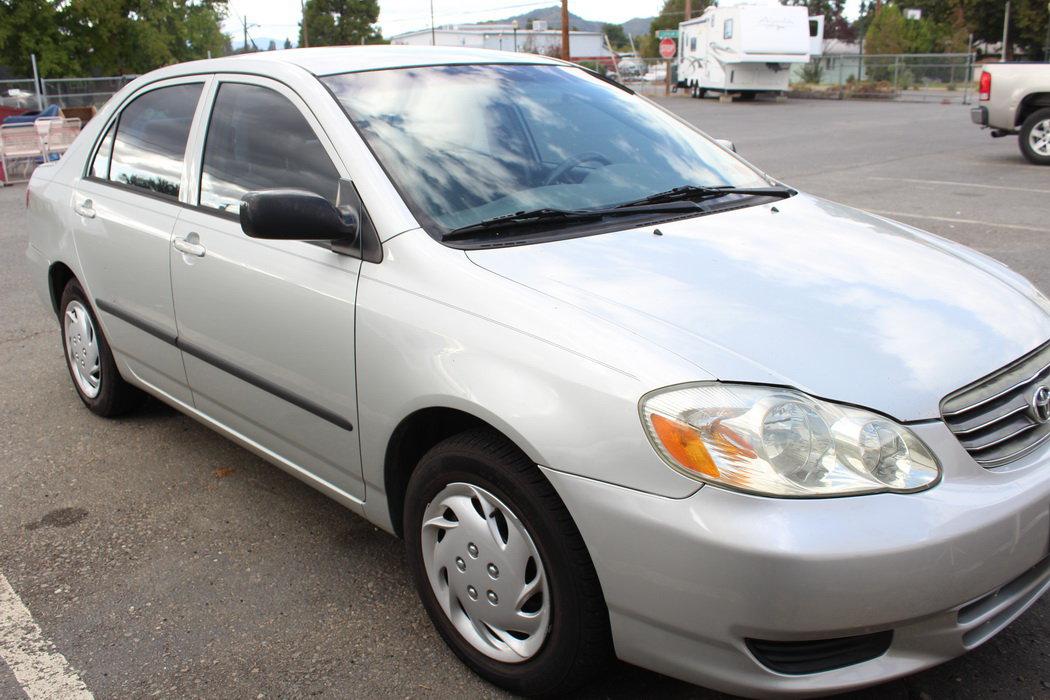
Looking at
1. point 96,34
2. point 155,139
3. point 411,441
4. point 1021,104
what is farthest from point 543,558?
point 96,34

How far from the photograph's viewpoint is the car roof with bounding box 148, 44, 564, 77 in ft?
10.8

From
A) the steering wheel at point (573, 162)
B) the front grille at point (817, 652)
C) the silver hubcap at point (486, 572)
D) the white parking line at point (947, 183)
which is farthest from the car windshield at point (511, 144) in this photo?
the white parking line at point (947, 183)

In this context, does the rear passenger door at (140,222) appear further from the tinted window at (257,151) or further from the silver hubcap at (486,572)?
the silver hubcap at (486,572)

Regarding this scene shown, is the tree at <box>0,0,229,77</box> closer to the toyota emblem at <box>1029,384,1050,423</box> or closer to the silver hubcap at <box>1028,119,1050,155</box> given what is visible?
the silver hubcap at <box>1028,119,1050,155</box>

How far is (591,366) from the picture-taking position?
2.17 meters

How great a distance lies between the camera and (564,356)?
2215 mm

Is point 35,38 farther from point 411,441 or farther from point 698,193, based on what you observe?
point 411,441

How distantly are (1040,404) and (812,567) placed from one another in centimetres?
85

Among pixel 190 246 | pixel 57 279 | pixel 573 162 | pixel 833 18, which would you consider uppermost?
pixel 833 18

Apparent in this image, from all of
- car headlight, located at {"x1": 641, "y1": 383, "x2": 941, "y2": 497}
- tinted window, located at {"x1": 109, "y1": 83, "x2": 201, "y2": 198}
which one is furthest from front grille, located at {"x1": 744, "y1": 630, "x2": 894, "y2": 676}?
tinted window, located at {"x1": 109, "y1": 83, "x2": 201, "y2": 198}

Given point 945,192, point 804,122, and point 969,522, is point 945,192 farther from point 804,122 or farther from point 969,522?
point 804,122

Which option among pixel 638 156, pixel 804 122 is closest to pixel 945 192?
pixel 638 156

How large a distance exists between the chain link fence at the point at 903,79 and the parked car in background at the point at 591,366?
107 ft

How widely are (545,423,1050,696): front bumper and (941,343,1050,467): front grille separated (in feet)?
0.16
